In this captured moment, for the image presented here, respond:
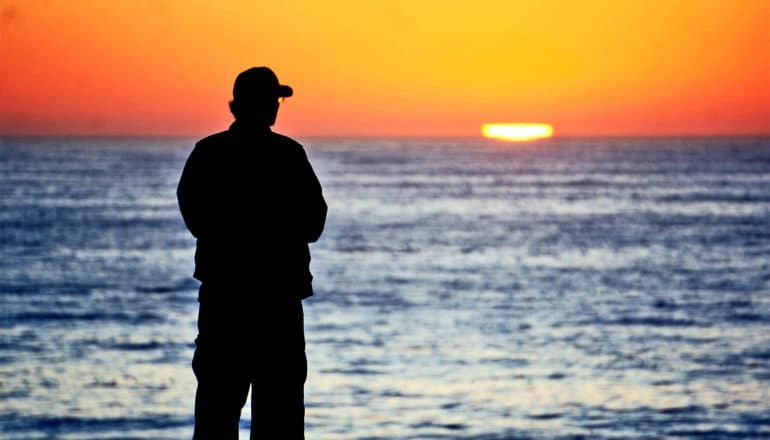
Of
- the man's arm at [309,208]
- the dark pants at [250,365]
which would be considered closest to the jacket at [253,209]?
the man's arm at [309,208]

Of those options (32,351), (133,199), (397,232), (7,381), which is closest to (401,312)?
(32,351)

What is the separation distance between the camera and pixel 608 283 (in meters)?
38.8

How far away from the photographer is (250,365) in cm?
522

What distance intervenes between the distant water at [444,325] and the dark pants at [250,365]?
1247cm

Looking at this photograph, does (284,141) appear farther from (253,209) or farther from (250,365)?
(250,365)

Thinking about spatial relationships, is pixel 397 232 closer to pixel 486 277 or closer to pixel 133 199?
pixel 486 277

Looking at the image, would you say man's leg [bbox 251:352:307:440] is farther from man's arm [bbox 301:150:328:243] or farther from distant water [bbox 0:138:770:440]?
distant water [bbox 0:138:770:440]

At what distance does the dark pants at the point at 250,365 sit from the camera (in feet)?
16.7

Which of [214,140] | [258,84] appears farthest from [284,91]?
[214,140]

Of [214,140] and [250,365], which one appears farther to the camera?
[250,365]

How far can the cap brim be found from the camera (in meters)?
4.98

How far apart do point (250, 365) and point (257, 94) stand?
111cm

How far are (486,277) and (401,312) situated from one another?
9191 millimetres

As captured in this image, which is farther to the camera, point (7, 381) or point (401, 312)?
point (401, 312)
